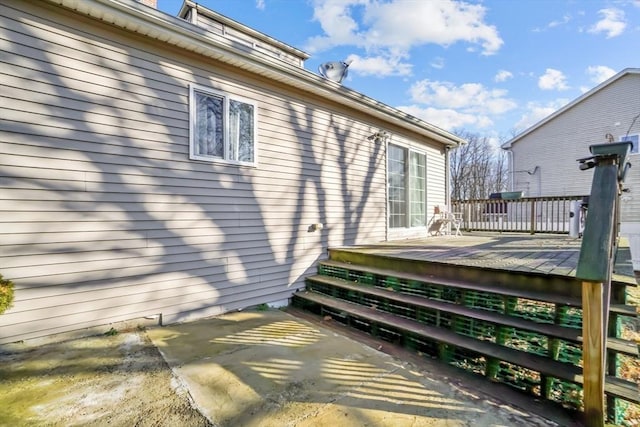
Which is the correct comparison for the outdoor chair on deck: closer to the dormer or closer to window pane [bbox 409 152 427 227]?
window pane [bbox 409 152 427 227]

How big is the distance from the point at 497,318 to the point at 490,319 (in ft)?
0.23

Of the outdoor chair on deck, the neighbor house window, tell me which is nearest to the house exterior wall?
the outdoor chair on deck

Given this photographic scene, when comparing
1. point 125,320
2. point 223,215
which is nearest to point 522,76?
point 223,215

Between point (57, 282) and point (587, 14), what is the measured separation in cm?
1303

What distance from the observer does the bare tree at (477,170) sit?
2411cm

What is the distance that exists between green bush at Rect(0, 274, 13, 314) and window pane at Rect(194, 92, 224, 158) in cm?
209

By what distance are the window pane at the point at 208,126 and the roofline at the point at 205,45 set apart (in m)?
0.54

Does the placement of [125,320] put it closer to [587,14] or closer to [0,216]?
[0,216]

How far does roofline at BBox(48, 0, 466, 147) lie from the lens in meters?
2.99

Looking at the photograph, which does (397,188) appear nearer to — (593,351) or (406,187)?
(406,187)

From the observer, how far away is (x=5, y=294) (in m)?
2.54

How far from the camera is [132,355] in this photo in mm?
2734

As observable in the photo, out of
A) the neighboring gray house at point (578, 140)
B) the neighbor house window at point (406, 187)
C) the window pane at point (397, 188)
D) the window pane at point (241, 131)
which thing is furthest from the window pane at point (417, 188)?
the neighboring gray house at point (578, 140)

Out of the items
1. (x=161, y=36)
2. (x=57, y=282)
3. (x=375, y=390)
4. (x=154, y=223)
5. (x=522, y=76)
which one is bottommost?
(x=375, y=390)
